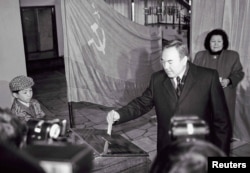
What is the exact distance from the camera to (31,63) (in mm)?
10922

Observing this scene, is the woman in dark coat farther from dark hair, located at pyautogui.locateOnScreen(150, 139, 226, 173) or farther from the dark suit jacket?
dark hair, located at pyautogui.locateOnScreen(150, 139, 226, 173)

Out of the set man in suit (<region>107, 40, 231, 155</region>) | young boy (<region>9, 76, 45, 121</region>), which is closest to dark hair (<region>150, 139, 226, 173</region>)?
man in suit (<region>107, 40, 231, 155</region>)

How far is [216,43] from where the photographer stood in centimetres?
430

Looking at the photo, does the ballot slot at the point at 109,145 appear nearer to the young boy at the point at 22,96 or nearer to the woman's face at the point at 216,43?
the young boy at the point at 22,96

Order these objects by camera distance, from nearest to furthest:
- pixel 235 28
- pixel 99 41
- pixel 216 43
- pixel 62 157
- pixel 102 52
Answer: pixel 62 157, pixel 216 43, pixel 235 28, pixel 99 41, pixel 102 52

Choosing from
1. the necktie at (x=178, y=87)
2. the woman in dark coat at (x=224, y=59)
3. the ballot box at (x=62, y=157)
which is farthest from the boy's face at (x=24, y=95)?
the woman in dark coat at (x=224, y=59)

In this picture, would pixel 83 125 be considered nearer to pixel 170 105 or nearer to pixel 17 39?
pixel 17 39

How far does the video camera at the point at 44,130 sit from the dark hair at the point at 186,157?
44 cm

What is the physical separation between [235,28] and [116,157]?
3360 millimetres

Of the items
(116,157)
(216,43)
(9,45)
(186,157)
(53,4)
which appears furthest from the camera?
(53,4)

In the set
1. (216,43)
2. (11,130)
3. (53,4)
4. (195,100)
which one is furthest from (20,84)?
(53,4)

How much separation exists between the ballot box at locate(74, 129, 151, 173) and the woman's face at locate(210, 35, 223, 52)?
2.39m

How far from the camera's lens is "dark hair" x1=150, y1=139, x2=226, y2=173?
3.47 feet

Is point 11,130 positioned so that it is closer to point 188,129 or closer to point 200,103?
point 188,129
